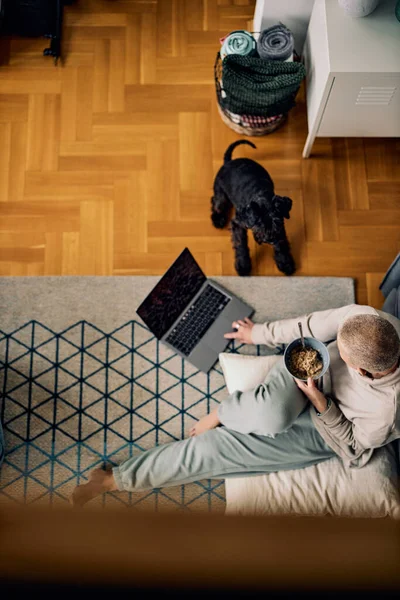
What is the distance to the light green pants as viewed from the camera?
6.31 ft

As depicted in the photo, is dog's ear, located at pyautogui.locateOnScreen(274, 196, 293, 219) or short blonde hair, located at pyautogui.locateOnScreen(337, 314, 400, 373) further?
dog's ear, located at pyautogui.locateOnScreen(274, 196, 293, 219)

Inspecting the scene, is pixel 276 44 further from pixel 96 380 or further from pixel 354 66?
pixel 96 380

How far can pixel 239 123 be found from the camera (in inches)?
99.9

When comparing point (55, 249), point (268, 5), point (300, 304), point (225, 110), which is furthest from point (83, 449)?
point (268, 5)

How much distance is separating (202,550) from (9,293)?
2265mm

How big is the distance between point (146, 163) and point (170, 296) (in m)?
0.68

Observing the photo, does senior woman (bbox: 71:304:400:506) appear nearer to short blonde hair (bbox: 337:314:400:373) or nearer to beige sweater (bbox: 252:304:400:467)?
beige sweater (bbox: 252:304:400:467)

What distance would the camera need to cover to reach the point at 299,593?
289mm

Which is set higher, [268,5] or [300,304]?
[268,5]

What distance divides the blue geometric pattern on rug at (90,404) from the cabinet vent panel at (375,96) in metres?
1.09

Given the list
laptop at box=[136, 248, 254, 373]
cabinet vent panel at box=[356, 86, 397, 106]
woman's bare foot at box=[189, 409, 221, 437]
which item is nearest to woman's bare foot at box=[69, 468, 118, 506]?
woman's bare foot at box=[189, 409, 221, 437]

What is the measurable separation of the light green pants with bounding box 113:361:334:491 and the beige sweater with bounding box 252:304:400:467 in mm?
91

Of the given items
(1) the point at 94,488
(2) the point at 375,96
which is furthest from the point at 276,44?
(1) the point at 94,488

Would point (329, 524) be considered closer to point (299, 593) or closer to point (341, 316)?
point (299, 593)
